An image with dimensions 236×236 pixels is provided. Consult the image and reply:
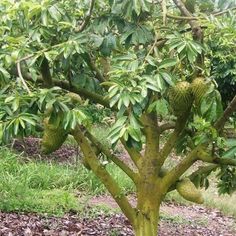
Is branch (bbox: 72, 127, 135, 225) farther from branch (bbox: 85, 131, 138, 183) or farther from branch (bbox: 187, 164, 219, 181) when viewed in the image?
branch (bbox: 187, 164, 219, 181)

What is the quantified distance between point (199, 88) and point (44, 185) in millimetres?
3902

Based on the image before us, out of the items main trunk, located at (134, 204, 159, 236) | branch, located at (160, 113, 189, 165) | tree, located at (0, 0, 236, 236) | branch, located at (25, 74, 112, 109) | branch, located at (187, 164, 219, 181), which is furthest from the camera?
branch, located at (187, 164, 219, 181)

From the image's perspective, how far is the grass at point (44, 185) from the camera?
15.5ft

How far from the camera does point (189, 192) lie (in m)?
2.44

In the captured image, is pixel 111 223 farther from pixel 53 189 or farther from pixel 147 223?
pixel 147 223

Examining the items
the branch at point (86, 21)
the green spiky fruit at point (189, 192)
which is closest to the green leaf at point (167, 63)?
the branch at point (86, 21)

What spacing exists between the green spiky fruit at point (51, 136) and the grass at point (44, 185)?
246 cm

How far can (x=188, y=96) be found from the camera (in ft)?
6.91

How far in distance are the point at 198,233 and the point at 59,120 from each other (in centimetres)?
305

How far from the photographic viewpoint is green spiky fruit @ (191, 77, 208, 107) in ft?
6.79

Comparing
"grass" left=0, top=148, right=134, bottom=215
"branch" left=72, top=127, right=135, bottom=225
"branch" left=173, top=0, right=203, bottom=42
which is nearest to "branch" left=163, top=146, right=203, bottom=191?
"branch" left=72, top=127, right=135, bottom=225

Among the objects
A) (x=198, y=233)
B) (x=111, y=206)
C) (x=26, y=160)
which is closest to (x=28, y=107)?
(x=198, y=233)

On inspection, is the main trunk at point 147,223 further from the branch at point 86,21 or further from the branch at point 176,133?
the branch at point 86,21

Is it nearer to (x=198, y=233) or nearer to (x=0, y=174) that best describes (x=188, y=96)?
(x=198, y=233)
